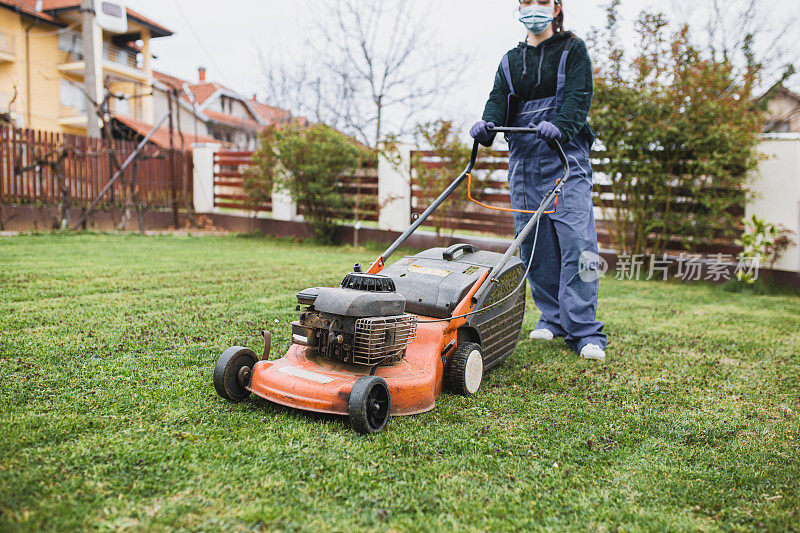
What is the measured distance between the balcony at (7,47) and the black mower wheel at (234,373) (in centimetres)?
2570

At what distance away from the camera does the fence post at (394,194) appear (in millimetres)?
9859

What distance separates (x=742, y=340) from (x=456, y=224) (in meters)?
5.51

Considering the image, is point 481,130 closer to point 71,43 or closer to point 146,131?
point 146,131

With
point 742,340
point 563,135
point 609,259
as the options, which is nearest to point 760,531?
point 563,135

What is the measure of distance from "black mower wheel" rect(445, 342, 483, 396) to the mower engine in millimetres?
292

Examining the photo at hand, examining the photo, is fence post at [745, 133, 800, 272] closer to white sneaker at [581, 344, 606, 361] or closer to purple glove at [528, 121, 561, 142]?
white sneaker at [581, 344, 606, 361]

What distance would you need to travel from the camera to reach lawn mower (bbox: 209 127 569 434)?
7.22 feet

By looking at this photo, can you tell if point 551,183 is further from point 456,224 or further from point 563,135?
point 456,224

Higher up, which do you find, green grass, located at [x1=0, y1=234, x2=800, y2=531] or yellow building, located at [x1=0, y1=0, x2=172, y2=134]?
yellow building, located at [x1=0, y1=0, x2=172, y2=134]

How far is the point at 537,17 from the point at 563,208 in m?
1.13

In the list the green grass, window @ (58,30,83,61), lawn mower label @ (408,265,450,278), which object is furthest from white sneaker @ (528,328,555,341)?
window @ (58,30,83,61)

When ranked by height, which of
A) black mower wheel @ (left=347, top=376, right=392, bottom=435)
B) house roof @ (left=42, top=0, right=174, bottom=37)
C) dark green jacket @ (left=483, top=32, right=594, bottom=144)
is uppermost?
house roof @ (left=42, top=0, right=174, bottom=37)

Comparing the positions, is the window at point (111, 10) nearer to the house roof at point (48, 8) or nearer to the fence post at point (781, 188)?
the house roof at point (48, 8)

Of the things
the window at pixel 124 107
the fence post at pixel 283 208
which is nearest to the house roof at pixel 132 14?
the window at pixel 124 107
